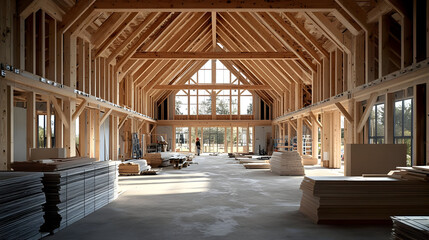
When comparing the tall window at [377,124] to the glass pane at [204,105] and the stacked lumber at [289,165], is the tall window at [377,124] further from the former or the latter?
the glass pane at [204,105]

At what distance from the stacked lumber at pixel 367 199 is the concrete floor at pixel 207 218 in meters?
0.20

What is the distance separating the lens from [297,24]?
12414mm

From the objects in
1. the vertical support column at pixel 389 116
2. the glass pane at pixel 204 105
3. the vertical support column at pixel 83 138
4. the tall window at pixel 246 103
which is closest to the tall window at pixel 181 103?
the glass pane at pixel 204 105

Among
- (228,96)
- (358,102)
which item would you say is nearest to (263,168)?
(358,102)

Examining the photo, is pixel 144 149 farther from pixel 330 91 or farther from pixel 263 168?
pixel 330 91

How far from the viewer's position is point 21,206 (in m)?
4.27

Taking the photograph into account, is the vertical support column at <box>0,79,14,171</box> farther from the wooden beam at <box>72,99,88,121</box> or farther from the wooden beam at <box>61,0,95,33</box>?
the wooden beam at <box>61,0,95,33</box>

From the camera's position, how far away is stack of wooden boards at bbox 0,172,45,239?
4004mm

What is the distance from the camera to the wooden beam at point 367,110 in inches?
376

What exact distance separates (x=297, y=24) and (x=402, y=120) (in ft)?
15.4

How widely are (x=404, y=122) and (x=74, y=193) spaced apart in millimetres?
10256

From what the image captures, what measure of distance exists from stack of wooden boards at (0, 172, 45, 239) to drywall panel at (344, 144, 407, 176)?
5836mm

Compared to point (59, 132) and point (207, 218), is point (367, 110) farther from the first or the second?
point (59, 132)

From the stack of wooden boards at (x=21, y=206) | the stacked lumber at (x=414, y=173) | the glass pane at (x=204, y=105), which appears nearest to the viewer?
the stack of wooden boards at (x=21, y=206)
